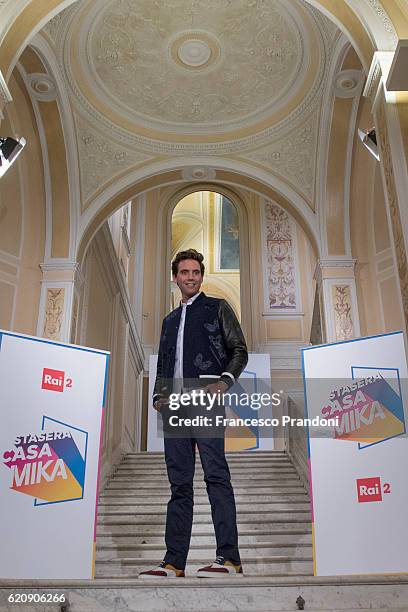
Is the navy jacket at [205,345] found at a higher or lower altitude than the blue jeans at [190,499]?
higher

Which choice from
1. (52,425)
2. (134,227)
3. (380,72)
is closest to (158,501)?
(52,425)

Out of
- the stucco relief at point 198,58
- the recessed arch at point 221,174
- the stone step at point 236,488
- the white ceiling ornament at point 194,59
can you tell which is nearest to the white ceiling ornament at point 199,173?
the recessed arch at point 221,174

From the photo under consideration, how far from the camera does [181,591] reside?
8.41 ft

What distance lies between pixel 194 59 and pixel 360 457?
5.71 metres

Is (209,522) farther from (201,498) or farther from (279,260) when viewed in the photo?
(279,260)

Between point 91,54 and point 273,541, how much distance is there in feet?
18.3

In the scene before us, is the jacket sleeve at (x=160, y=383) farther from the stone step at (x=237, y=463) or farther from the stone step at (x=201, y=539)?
the stone step at (x=237, y=463)

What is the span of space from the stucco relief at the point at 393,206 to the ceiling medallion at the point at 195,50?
395 centimetres

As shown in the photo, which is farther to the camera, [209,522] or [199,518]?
[199,518]

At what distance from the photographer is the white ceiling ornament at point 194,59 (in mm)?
6984

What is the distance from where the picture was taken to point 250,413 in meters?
10.6

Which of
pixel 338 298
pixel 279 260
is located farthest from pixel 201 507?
pixel 279 260

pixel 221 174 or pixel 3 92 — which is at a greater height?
pixel 221 174

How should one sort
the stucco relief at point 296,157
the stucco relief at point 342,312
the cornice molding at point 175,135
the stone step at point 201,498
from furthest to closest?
the stucco relief at point 296,157, the stucco relief at point 342,312, the cornice molding at point 175,135, the stone step at point 201,498
